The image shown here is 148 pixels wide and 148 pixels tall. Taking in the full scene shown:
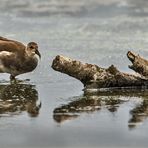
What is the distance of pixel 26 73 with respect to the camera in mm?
13703

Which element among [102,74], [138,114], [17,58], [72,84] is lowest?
Answer: [138,114]

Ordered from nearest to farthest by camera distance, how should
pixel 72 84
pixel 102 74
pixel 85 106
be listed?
pixel 85 106 → pixel 102 74 → pixel 72 84

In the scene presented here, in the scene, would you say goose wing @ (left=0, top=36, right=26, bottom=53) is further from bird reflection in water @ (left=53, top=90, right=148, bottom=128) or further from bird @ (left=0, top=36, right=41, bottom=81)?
bird reflection in water @ (left=53, top=90, right=148, bottom=128)

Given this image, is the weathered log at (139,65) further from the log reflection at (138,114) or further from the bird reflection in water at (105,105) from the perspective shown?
the log reflection at (138,114)

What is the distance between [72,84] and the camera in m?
11.7


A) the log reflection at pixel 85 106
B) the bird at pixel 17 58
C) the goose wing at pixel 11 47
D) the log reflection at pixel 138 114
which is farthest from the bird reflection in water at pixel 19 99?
the goose wing at pixel 11 47

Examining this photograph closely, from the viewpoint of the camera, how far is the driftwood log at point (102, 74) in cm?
1067

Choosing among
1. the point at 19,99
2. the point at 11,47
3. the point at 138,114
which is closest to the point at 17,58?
the point at 11,47

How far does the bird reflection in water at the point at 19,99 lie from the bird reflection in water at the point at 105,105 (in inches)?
15.9

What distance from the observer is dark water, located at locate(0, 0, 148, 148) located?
7762 mm

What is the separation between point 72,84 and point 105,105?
2.38 m

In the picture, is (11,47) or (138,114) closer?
(138,114)

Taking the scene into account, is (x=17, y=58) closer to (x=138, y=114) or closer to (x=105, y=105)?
(x=105, y=105)

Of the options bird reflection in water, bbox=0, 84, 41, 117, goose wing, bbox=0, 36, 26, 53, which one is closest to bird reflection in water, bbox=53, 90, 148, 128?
bird reflection in water, bbox=0, 84, 41, 117
